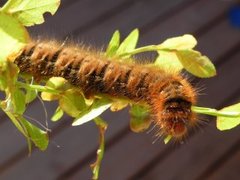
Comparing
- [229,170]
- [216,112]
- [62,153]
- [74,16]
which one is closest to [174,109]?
[216,112]

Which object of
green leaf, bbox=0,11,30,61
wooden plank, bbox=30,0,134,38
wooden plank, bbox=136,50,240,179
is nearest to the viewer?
green leaf, bbox=0,11,30,61

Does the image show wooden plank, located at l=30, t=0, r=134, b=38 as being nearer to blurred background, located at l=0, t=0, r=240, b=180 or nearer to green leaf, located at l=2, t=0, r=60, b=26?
blurred background, located at l=0, t=0, r=240, b=180

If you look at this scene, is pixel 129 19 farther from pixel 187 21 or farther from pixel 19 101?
pixel 19 101

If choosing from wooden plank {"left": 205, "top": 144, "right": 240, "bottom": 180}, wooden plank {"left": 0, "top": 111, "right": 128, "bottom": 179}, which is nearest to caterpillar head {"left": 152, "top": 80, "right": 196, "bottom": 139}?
wooden plank {"left": 0, "top": 111, "right": 128, "bottom": 179}

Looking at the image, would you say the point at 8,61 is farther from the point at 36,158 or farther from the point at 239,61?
the point at 239,61

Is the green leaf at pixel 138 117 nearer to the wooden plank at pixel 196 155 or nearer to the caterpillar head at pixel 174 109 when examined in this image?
the caterpillar head at pixel 174 109

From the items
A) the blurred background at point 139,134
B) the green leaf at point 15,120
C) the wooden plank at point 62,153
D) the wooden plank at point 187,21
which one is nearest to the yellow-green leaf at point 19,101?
the green leaf at point 15,120
